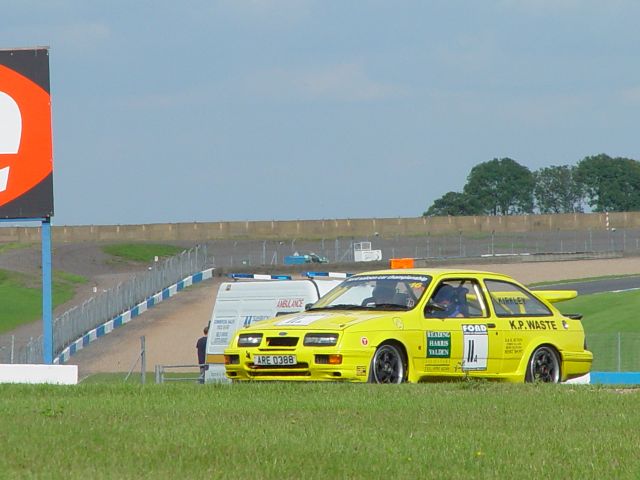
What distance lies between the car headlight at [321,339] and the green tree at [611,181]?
149 meters

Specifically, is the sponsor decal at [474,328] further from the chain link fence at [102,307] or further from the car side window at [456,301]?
the chain link fence at [102,307]

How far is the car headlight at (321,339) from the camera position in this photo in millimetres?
14453

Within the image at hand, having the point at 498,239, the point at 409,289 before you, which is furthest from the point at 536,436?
the point at 498,239

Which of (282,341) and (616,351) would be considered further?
(616,351)

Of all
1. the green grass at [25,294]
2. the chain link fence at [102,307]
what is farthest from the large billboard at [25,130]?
the green grass at [25,294]

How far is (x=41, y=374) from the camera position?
61.0 feet

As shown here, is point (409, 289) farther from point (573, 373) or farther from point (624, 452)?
point (624, 452)

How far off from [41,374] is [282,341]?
503 centimetres

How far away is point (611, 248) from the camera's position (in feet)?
275

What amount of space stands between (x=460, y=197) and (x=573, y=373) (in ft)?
503

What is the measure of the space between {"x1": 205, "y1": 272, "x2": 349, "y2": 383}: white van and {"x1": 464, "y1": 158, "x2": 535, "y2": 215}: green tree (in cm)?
14657

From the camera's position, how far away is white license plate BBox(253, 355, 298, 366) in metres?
14.6

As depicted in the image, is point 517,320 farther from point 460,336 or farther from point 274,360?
point 274,360

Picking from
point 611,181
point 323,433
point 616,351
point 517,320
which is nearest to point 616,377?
point 616,351
